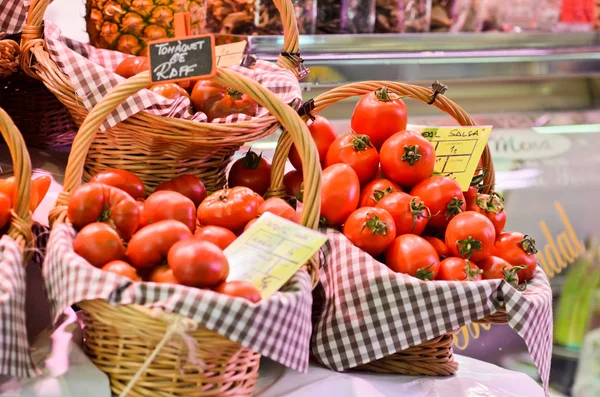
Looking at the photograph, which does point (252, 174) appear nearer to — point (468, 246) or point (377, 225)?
point (377, 225)

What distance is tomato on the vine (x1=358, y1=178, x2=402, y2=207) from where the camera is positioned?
1466mm

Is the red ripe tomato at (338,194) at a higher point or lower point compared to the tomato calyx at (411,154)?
lower

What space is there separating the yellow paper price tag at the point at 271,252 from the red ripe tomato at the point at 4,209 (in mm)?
359

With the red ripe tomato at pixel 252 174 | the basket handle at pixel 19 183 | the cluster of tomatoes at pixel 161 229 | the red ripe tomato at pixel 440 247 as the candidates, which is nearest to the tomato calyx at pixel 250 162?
the red ripe tomato at pixel 252 174

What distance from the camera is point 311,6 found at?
2.43 m

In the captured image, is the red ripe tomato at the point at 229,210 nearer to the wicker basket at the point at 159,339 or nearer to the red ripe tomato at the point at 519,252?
the wicker basket at the point at 159,339

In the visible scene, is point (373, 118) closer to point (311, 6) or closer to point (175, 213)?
point (175, 213)

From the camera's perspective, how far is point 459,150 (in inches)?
62.2

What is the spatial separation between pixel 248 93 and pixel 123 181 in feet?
1.00

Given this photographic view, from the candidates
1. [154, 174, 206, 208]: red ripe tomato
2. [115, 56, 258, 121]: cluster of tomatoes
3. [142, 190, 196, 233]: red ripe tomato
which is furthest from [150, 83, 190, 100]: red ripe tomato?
[142, 190, 196, 233]: red ripe tomato

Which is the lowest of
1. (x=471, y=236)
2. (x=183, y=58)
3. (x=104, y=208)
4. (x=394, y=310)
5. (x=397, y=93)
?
(x=394, y=310)

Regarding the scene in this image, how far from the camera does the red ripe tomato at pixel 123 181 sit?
129cm

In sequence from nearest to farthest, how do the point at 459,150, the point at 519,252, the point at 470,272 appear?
1. the point at 470,272
2. the point at 519,252
3. the point at 459,150

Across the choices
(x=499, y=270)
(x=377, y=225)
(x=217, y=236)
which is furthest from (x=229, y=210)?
(x=499, y=270)
